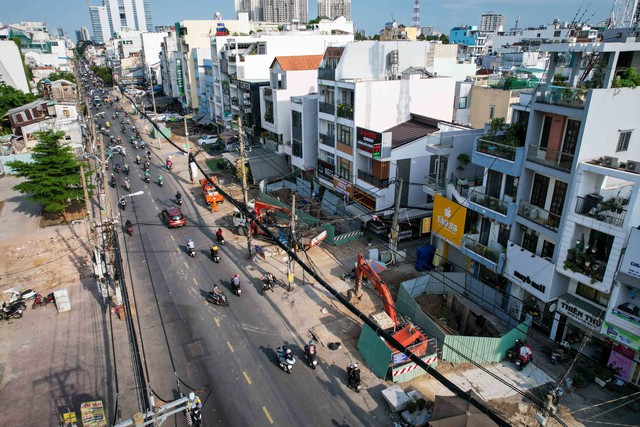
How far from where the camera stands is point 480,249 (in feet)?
86.0

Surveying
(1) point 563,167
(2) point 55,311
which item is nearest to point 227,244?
(2) point 55,311

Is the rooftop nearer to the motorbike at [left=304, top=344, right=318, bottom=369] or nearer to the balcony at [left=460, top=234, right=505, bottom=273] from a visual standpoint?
the balcony at [left=460, top=234, right=505, bottom=273]

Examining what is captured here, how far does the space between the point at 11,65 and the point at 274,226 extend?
3501 inches

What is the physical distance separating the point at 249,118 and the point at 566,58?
43.0m

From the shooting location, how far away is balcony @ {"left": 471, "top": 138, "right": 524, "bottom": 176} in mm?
23708

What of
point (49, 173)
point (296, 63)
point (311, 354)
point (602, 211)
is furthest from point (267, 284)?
point (296, 63)

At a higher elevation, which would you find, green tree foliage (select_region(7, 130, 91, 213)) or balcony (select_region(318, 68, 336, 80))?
balcony (select_region(318, 68, 336, 80))

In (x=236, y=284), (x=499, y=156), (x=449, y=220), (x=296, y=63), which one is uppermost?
(x=296, y=63)

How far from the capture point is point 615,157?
67.3 ft

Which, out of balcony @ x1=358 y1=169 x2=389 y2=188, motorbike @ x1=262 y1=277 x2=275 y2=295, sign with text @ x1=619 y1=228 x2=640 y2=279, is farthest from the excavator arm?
sign with text @ x1=619 y1=228 x2=640 y2=279

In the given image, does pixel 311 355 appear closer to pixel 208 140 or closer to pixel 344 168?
pixel 344 168

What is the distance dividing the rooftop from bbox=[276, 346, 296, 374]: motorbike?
63.3 feet

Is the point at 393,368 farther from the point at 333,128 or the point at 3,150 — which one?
the point at 3,150

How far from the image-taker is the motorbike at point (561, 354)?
2191cm
